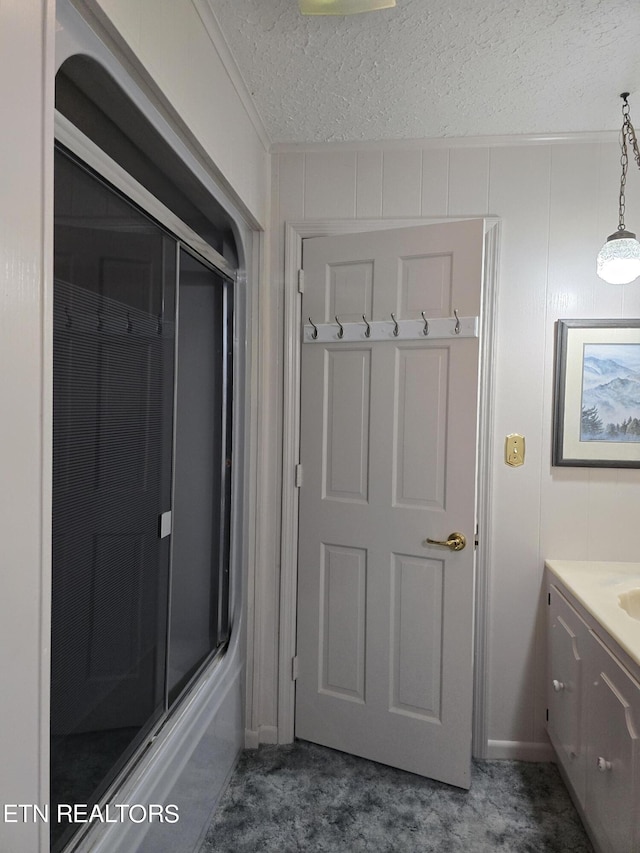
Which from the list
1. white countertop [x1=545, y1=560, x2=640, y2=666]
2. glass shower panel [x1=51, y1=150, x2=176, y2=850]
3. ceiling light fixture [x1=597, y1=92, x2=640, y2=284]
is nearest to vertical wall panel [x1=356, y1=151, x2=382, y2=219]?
ceiling light fixture [x1=597, y1=92, x2=640, y2=284]

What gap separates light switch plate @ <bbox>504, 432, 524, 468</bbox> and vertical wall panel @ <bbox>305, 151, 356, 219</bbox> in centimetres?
112

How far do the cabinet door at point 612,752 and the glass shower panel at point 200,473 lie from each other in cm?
125

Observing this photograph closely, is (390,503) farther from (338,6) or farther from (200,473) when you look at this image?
(338,6)

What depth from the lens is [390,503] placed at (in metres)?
2.07

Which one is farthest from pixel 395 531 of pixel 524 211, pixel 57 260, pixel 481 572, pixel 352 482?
pixel 57 260

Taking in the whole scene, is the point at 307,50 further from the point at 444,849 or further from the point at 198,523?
the point at 444,849

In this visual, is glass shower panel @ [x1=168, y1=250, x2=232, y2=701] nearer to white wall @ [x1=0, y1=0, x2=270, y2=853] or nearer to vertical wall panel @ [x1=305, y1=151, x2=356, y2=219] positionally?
vertical wall panel @ [x1=305, y1=151, x2=356, y2=219]

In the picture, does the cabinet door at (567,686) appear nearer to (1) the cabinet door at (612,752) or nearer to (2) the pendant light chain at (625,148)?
(1) the cabinet door at (612,752)

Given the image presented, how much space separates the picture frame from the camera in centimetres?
206

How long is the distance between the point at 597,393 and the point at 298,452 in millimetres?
1206

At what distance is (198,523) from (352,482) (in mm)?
651

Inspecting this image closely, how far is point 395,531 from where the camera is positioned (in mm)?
2068

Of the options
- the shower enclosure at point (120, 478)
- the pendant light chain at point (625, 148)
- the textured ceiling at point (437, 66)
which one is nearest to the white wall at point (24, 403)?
the shower enclosure at point (120, 478)

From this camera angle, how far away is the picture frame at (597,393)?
2.06 meters
